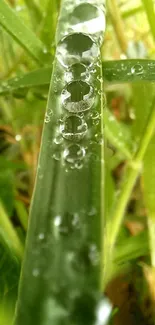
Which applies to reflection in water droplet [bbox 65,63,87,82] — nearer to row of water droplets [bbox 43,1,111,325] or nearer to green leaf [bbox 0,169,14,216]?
row of water droplets [bbox 43,1,111,325]

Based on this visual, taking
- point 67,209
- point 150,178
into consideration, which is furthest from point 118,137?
point 67,209

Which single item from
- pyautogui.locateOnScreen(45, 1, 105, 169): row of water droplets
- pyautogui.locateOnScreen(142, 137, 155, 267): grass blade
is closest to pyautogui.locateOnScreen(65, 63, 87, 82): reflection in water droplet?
pyautogui.locateOnScreen(45, 1, 105, 169): row of water droplets

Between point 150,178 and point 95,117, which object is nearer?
point 95,117

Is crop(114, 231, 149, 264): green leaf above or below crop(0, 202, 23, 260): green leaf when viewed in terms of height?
below

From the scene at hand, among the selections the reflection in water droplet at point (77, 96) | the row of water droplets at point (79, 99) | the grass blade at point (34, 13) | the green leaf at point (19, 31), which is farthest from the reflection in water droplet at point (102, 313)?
the grass blade at point (34, 13)

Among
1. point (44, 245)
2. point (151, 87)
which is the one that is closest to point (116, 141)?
point (151, 87)

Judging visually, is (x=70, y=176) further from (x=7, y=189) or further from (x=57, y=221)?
A: (x=7, y=189)

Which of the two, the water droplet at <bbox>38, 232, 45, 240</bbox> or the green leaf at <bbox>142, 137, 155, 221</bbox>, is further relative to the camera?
the green leaf at <bbox>142, 137, 155, 221</bbox>

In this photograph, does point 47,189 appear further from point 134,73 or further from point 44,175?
point 134,73
